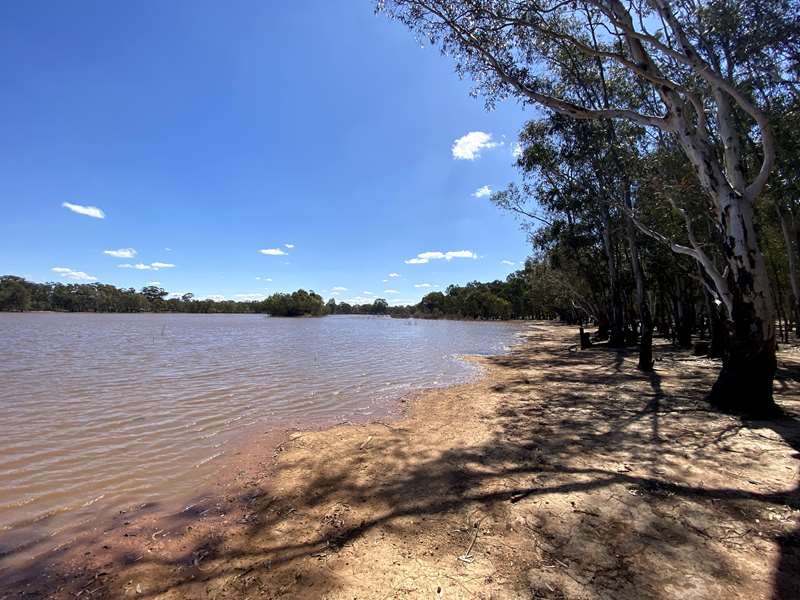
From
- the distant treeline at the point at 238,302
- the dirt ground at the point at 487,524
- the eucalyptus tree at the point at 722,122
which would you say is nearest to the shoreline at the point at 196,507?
the dirt ground at the point at 487,524

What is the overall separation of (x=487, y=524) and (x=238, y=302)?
190050 millimetres

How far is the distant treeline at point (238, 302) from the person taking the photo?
91000 mm

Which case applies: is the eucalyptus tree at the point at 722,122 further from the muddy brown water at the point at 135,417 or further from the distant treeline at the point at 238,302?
the distant treeline at the point at 238,302

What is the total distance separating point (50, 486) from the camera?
15.7 ft

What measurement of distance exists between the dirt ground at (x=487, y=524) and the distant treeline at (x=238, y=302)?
82.5 metres

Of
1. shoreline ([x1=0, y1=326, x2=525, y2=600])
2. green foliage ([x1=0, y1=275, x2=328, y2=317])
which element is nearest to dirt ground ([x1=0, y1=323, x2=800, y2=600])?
shoreline ([x1=0, y1=326, x2=525, y2=600])

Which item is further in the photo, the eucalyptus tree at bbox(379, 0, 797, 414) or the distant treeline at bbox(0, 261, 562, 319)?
the distant treeline at bbox(0, 261, 562, 319)

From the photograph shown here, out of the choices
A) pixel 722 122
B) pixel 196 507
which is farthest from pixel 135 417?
pixel 722 122

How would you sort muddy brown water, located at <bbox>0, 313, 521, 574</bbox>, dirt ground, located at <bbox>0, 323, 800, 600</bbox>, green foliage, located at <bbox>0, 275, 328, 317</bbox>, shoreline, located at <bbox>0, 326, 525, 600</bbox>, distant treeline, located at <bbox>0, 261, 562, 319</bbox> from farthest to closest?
green foliage, located at <bbox>0, 275, 328, 317</bbox>
distant treeline, located at <bbox>0, 261, 562, 319</bbox>
muddy brown water, located at <bbox>0, 313, 521, 574</bbox>
shoreline, located at <bbox>0, 326, 525, 600</bbox>
dirt ground, located at <bbox>0, 323, 800, 600</bbox>

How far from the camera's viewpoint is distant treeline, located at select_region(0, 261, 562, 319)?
91.0m

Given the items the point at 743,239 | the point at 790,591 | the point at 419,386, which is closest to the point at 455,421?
the point at 419,386

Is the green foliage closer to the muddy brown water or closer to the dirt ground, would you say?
the muddy brown water

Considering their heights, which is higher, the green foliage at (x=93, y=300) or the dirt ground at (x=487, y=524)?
the green foliage at (x=93, y=300)

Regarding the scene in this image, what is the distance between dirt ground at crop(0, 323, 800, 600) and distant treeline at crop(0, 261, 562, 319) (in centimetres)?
8251
